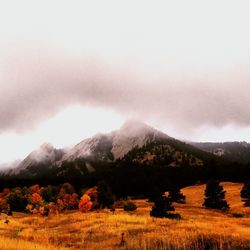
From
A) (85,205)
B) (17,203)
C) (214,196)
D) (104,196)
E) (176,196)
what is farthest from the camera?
(17,203)

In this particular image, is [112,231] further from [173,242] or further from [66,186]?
[66,186]

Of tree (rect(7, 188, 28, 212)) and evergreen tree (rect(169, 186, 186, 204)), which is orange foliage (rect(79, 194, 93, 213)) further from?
tree (rect(7, 188, 28, 212))

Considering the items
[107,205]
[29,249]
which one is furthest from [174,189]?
[29,249]

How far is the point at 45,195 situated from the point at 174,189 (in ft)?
153

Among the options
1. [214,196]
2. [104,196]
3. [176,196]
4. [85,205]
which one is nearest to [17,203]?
Answer: [85,205]

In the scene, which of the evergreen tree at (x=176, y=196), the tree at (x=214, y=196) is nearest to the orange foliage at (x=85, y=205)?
the evergreen tree at (x=176, y=196)

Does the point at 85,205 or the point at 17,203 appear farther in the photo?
the point at 17,203

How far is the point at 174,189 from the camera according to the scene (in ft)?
246

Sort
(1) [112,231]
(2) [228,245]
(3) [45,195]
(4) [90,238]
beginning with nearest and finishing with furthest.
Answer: (2) [228,245] < (4) [90,238] < (1) [112,231] < (3) [45,195]

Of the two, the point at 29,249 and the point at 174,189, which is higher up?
the point at 29,249

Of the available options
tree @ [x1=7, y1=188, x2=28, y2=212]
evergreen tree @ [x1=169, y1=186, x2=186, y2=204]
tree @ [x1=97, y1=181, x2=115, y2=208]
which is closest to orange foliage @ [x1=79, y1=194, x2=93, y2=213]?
tree @ [x1=97, y1=181, x2=115, y2=208]

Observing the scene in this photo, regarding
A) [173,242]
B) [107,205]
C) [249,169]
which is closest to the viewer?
[173,242]

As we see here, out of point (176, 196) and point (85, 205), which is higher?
point (176, 196)

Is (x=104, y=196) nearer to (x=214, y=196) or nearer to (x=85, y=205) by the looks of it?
(x=85, y=205)
